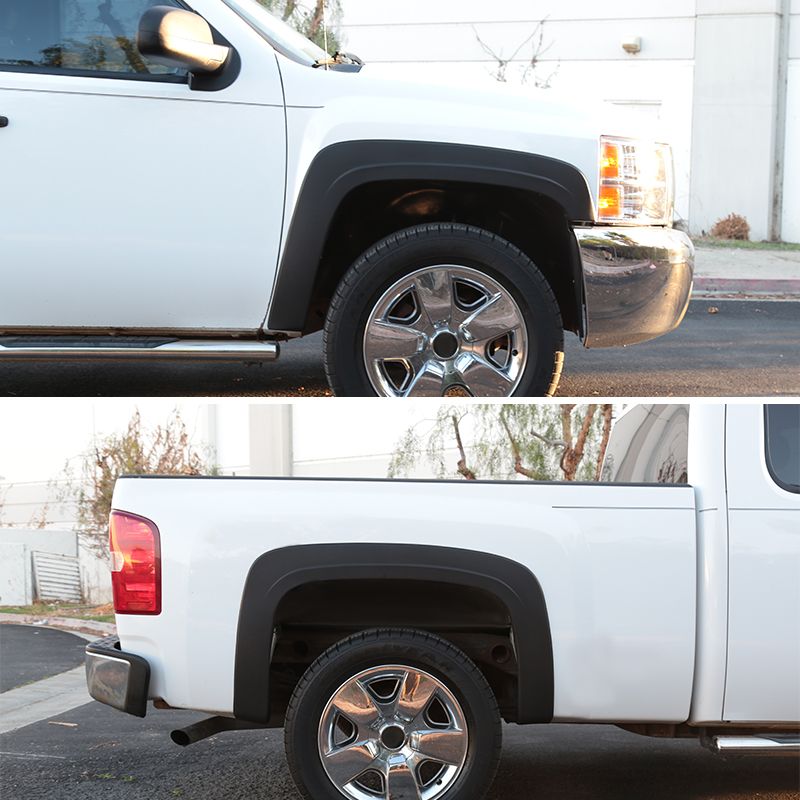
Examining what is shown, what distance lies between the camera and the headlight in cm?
470

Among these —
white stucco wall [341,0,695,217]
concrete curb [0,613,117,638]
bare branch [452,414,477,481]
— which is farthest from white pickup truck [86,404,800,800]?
white stucco wall [341,0,695,217]

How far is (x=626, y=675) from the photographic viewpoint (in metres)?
3.78

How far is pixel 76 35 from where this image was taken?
480 centimetres

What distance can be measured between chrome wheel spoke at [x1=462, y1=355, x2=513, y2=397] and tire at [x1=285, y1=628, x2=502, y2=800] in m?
1.32

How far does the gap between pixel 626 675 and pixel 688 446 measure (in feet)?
2.67

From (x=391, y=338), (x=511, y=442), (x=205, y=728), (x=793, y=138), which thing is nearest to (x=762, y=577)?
(x=391, y=338)

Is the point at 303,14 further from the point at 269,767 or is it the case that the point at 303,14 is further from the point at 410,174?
the point at 269,767

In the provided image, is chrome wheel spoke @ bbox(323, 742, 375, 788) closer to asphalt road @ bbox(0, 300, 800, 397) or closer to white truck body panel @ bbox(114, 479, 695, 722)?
white truck body panel @ bbox(114, 479, 695, 722)

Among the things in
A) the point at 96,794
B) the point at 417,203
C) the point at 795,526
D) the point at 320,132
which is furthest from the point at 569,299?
the point at 96,794

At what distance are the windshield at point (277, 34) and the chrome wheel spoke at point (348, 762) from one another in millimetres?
2798

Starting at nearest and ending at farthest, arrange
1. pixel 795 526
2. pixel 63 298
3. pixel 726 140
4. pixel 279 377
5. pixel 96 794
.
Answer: pixel 795 526 → pixel 96 794 → pixel 63 298 → pixel 279 377 → pixel 726 140

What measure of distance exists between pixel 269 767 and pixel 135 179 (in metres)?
2.59

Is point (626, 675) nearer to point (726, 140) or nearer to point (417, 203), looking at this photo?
point (417, 203)

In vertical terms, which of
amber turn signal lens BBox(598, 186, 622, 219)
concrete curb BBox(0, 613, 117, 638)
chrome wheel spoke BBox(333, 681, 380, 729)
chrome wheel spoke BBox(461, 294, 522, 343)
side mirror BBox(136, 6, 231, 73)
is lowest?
concrete curb BBox(0, 613, 117, 638)
